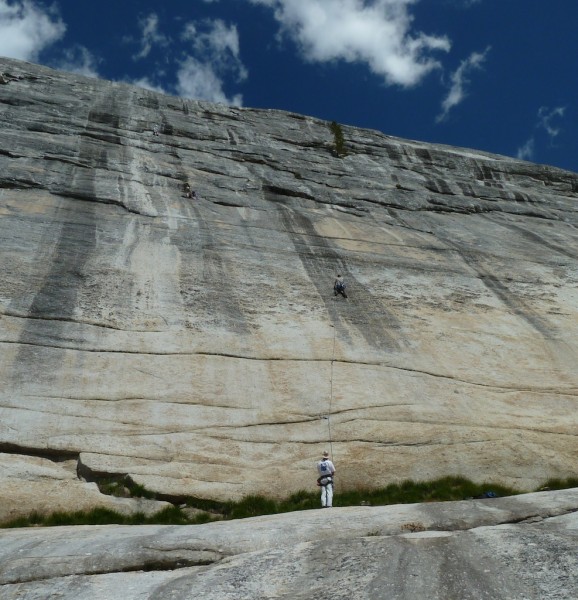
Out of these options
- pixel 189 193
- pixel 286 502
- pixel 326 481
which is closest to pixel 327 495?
pixel 326 481

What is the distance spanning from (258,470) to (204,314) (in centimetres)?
535

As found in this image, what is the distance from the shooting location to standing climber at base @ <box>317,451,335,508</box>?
40.8 ft

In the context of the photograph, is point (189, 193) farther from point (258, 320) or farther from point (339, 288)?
point (258, 320)

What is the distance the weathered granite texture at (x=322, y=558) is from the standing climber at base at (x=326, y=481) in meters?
2.06

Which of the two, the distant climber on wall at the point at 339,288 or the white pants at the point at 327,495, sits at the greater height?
the distant climber on wall at the point at 339,288

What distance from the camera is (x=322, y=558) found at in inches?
328

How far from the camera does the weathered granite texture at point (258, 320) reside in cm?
1368

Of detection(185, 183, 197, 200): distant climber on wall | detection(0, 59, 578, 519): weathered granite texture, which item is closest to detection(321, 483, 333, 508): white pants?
detection(0, 59, 578, 519): weathered granite texture

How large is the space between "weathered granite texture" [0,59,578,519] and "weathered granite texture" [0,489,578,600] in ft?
10.8

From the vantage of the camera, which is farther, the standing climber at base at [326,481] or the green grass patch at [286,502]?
the standing climber at base at [326,481]

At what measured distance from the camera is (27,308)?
15961mm

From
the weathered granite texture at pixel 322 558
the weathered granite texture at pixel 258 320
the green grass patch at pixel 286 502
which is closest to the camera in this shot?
the weathered granite texture at pixel 322 558

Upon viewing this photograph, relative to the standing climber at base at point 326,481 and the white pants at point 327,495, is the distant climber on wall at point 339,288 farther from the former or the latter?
the white pants at point 327,495

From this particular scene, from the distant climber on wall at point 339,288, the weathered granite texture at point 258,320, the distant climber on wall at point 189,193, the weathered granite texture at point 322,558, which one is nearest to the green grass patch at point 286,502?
the weathered granite texture at point 258,320
